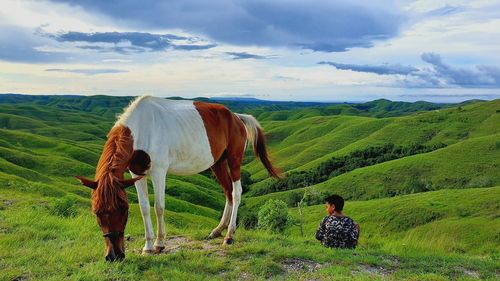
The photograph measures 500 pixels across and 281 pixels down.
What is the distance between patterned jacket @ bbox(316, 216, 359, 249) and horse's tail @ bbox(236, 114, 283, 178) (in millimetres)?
2480

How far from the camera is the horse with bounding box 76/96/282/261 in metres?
7.69

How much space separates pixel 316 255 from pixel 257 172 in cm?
11916

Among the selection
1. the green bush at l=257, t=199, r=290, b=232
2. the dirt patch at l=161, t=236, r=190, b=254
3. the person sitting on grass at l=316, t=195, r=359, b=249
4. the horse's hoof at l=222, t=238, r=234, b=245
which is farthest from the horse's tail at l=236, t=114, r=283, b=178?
the green bush at l=257, t=199, r=290, b=232

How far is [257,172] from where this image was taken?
12850 cm

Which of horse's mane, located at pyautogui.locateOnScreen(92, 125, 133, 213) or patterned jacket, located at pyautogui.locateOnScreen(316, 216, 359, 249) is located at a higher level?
horse's mane, located at pyautogui.locateOnScreen(92, 125, 133, 213)

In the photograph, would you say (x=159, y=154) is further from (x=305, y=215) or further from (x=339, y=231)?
(x=305, y=215)

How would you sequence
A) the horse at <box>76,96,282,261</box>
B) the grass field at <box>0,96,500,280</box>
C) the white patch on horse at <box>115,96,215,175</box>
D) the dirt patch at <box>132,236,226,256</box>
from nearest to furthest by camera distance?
the horse at <box>76,96,282,261</box> < the grass field at <box>0,96,500,280</box> < the white patch on horse at <box>115,96,215,175</box> < the dirt patch at <box>132,236,226,256</box>

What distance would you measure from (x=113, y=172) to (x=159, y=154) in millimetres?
1267

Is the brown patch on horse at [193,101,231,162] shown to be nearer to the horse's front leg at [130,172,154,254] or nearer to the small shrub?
the horse's front leg at [130,172,154,254]

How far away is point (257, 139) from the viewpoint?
12383 mm

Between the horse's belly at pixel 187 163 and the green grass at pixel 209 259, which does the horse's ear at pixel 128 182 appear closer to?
A: the green grass at pixel 209 259

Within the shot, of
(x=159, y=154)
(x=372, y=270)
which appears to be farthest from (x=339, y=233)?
(x=159, y=154)

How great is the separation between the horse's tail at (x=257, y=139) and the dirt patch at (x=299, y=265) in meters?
3.69

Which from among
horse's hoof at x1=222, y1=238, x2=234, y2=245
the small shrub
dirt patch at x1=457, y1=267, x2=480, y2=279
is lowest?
the small shrub
